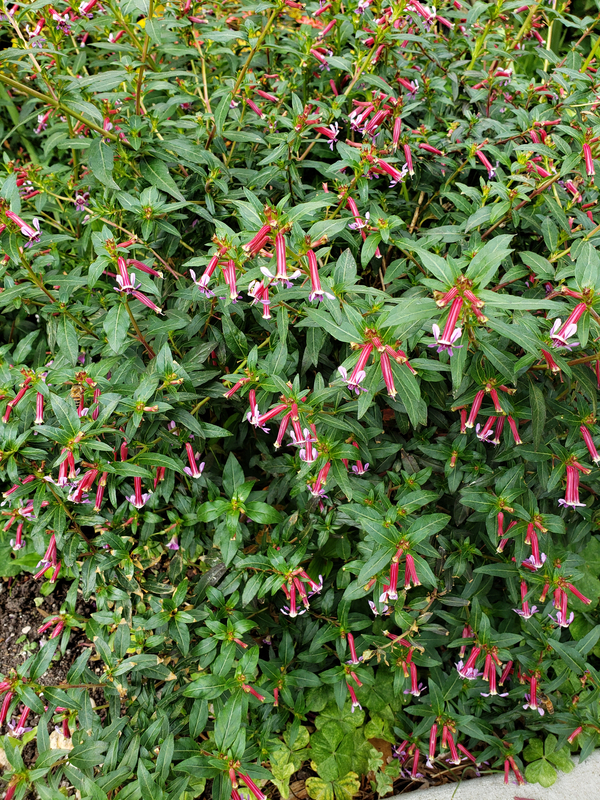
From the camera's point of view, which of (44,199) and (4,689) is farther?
(44,199)

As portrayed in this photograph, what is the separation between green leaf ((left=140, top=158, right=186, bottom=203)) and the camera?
7.77 ft

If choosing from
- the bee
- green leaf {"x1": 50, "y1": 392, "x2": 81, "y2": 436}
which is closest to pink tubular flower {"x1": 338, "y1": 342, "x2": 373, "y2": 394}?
green leaf {"x1": 50, "y1": 392, "x2": 81, "y2": 436}

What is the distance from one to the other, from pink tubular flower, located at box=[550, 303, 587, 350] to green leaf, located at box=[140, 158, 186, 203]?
1.53m

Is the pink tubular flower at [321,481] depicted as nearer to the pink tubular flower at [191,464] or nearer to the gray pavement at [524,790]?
the pink tubular flower at [191,464]

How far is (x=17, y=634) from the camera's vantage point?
317 cm

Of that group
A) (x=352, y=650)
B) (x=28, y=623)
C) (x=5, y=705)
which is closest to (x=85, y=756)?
(x=5, y=705)

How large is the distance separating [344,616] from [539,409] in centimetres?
122

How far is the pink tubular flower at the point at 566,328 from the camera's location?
1.74 metres

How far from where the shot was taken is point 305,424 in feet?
6.53

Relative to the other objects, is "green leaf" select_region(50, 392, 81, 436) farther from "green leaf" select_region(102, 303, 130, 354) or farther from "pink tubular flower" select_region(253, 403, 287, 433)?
"pink tubular flower" select_region(253, 403, 287, 433)

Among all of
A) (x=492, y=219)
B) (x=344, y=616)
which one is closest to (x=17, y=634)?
(x=344, y=616)

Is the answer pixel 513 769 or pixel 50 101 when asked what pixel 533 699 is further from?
pixel 50 101

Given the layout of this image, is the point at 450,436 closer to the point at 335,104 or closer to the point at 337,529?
the point at 337,529

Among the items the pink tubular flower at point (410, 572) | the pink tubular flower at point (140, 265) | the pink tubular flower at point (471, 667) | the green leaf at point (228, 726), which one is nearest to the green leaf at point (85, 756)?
the green leaf at point (228, 726)
